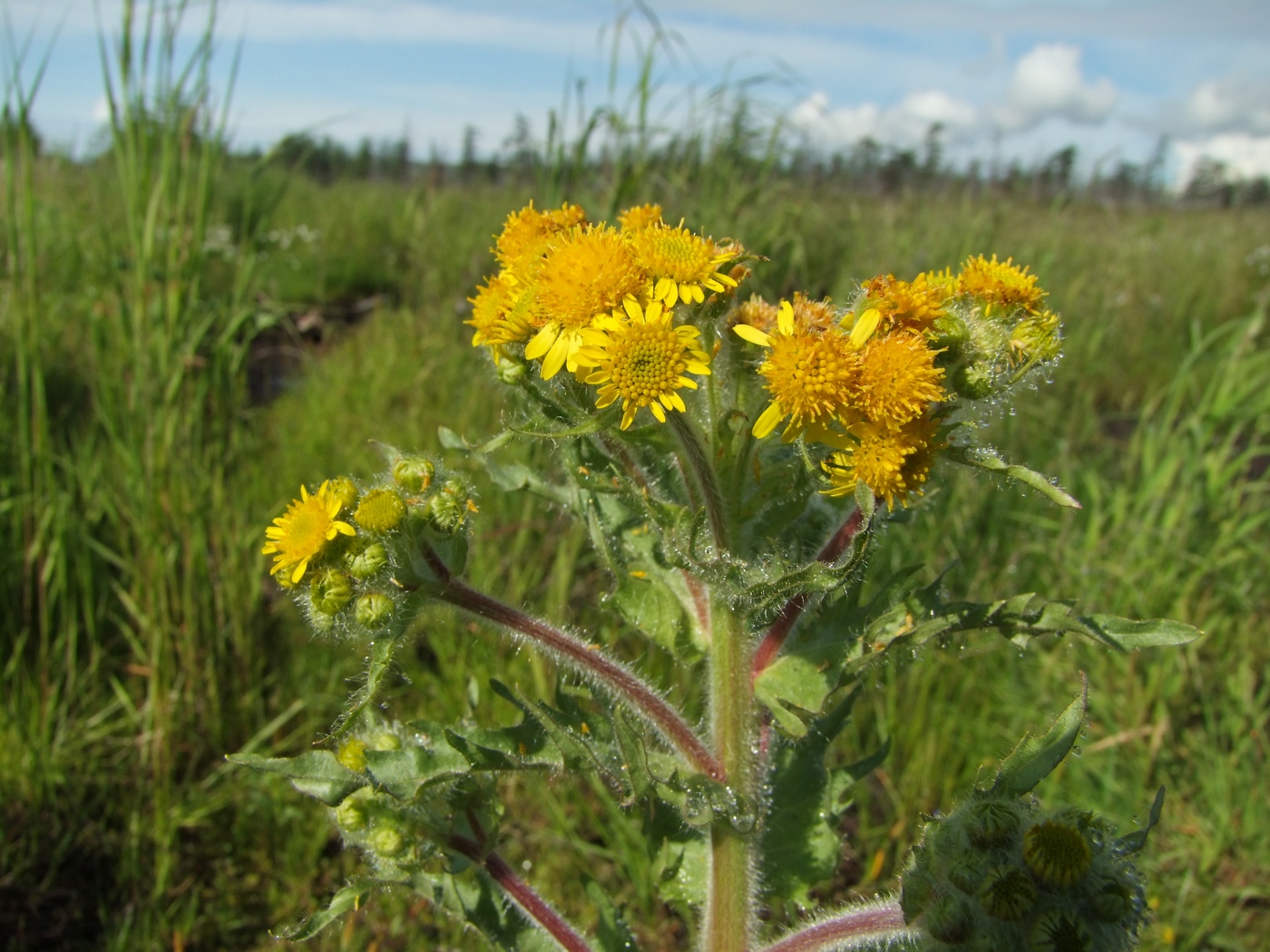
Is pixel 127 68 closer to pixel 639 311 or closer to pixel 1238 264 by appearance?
pixel 639 311

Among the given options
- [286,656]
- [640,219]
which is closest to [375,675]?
[640,219]

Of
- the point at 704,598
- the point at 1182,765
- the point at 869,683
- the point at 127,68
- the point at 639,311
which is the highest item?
the point at 127,68

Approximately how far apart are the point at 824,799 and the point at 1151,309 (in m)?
8.64

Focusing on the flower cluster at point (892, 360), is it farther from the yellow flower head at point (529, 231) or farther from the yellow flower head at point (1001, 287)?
the yellow flower head at point (529, 231)

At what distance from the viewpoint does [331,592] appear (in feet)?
4.33

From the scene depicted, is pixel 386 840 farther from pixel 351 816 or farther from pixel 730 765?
pixel 730 765

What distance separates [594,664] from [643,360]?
0.58 m

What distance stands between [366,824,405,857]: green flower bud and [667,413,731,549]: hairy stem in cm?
80

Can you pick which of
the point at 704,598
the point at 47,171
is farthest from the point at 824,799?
the point at 47,171

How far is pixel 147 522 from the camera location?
2.87 metres

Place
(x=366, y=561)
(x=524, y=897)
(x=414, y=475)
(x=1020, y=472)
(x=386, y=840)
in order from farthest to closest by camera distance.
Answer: (x=524, y=897), (x=386, y=840), (x=414, y=475), (x=366, y=561), (x=1020, y=472)

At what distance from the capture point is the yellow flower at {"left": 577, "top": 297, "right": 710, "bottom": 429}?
1.17m

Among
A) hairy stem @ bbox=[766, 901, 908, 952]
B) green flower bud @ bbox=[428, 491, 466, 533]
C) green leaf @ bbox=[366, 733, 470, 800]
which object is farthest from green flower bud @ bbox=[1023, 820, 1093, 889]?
green flower bud @ bbox=[428, 491, 466, 533]

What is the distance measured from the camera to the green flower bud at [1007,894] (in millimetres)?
1104
